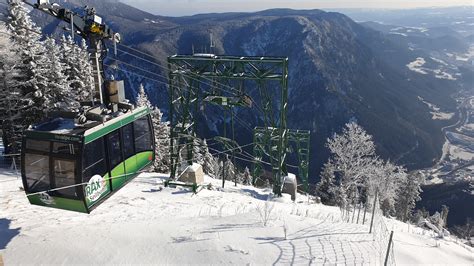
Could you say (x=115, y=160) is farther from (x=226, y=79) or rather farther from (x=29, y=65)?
(x=29, y=65)

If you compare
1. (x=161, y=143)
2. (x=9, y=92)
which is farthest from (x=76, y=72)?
(x=161, y=143)

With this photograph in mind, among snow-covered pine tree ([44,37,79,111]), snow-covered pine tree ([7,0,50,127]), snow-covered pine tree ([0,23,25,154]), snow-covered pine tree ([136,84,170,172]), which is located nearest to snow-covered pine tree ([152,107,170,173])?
snow-covered pine tree ([136,84,170,172])

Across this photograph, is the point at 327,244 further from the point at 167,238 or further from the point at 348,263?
the point at 167,238

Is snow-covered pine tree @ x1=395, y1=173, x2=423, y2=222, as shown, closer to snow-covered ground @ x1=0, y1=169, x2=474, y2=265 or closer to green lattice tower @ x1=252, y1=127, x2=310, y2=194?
green lattice tower @ x1=252, y1=127, x2=310, y2=194

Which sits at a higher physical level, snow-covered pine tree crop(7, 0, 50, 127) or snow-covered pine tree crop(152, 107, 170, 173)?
snow-covered pine tree crop(7, 0, 50, 127)

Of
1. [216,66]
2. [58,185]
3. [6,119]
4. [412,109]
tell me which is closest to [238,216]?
[58,185]

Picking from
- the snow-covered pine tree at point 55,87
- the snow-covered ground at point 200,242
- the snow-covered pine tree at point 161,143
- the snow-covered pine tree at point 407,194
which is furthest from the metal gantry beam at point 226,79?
the snow-covered pine tree at point 407,194

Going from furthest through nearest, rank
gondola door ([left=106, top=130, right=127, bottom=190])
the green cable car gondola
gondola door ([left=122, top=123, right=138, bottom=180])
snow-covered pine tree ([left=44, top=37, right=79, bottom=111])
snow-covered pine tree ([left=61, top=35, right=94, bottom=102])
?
snow-covered pine tree ([left=61, top=35, right=94, bottom=102]) < snow-covered pine tree ([left=44, top=37, right=79, bottom=111]) < gondola door ([left=122, top=123, right=138, bottom=180]) < gondola door ([left=106, top=130, right=127, bottom=190]) < the green cable car gondola

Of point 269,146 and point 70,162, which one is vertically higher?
point 70,162
